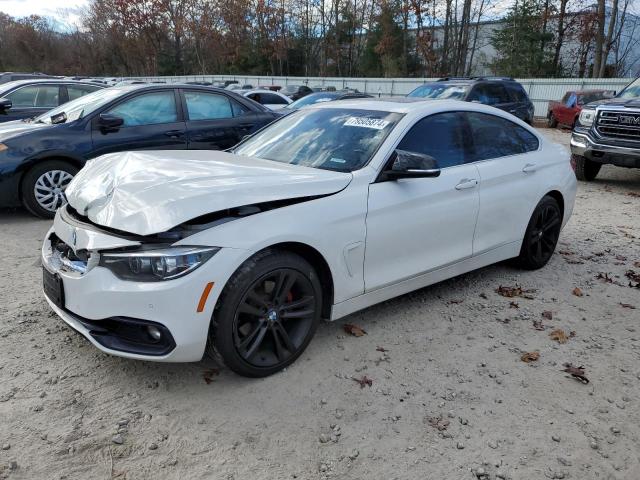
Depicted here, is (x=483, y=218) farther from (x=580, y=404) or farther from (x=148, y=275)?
(x=148, y=275)

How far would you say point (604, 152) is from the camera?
8930 millimetres

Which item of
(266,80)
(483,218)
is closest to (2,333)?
(483,218)

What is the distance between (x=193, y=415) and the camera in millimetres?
2875

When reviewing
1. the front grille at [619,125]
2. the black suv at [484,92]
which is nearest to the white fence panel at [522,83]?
Answer: the black suv at [484,92]

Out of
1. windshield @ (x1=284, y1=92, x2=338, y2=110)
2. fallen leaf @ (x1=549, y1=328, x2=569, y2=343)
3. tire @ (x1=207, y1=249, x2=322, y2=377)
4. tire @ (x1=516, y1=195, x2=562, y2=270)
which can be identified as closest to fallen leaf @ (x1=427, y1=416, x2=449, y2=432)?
tire @ (x1=207, y1=249, x2=322, y2=377)

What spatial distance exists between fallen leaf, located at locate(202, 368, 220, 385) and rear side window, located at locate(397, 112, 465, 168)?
1.92 metres

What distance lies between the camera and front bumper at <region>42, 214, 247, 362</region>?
273 cm

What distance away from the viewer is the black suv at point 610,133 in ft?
28.1

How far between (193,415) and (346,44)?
155 ft

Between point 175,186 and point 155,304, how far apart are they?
68cm

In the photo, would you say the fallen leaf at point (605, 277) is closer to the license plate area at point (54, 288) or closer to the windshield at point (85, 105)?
the license plate area at point (54, 288)

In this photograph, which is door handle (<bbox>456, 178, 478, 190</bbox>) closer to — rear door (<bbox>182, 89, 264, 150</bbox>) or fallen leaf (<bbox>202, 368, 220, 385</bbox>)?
fallen leaf (<bbox>202, 368, 220, 385</bbox>)

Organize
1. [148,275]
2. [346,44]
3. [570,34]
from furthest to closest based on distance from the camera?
[346,44], [570,34], [148,275]

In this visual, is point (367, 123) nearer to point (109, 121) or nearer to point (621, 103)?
point (109, 121)
